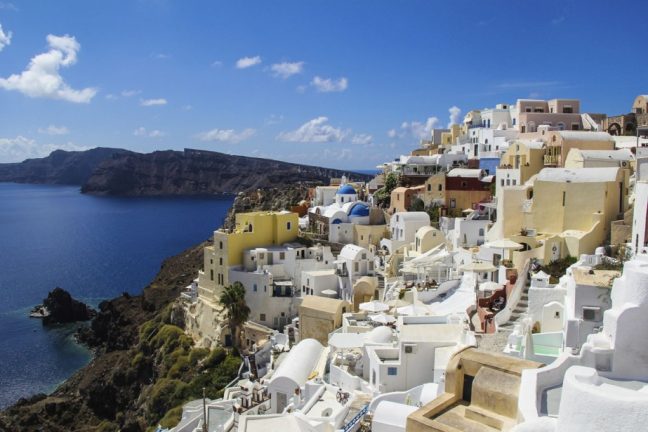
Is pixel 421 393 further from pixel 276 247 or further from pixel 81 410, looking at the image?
pixel 81 410

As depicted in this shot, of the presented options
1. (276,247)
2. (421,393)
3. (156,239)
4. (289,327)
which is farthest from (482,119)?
(156,239)

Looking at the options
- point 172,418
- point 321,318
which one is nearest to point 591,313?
point 321,318

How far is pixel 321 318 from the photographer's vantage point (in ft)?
108

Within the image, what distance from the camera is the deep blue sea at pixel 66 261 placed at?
54.4 metres

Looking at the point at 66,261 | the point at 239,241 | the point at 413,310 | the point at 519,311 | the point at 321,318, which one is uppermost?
the point at 239,241

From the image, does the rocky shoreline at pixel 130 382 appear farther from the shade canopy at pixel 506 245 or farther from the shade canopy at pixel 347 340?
the shade canopy at pixel 506 245

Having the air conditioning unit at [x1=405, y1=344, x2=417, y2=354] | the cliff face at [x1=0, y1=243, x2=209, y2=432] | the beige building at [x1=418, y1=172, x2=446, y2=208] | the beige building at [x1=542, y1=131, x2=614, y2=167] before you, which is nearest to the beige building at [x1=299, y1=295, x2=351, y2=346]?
A: the air conditioning unit at [x1=405, y1=344, x2=417, y2=354]

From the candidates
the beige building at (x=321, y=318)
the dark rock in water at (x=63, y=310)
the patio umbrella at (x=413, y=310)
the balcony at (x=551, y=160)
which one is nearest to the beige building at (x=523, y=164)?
the balcony at (x=551, y=160)

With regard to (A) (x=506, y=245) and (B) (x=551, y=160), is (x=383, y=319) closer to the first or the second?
(A) (x=506, y=245)

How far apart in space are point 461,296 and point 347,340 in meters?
6.71

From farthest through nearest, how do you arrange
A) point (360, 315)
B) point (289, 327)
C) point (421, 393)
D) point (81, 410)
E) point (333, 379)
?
point (81, 410) < point (289, 327) < point (360, 315) < point (333, 379) < point (421, 393)

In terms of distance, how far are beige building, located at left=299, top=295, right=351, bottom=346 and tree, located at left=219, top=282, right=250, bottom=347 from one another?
5.40 m

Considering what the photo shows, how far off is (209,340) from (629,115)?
38.0 meters

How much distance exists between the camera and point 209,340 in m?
40.3
